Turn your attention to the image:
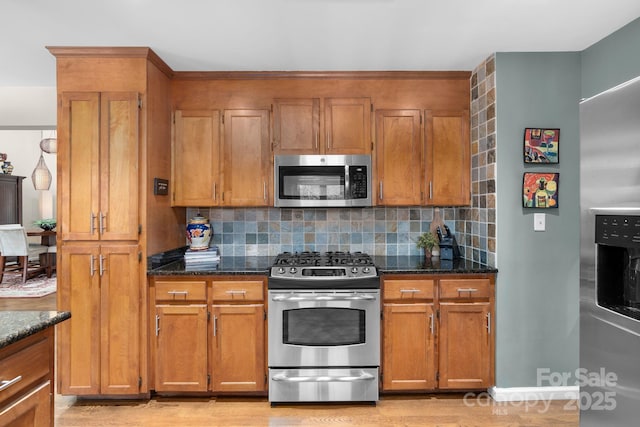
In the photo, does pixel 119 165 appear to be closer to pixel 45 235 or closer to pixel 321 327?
pixel 321 327

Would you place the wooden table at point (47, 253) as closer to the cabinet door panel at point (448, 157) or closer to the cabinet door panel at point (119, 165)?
the cabinet door panel at point (119, 165)

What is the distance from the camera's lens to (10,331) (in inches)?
47.1

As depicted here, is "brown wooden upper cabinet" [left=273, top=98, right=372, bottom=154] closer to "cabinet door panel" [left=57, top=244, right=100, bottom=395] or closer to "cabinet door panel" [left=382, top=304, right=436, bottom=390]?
"cabinet door panel" [left=382, top=304, right=436, bottom=390]

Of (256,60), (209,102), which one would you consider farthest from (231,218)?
(256,60)

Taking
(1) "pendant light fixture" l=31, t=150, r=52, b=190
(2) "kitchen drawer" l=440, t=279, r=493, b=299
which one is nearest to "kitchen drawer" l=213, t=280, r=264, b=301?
(2) "kitchen drawer" l=440, t=279, r=493, b=299

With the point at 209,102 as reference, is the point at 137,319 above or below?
below

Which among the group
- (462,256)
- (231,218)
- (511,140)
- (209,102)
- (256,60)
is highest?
(256,60)

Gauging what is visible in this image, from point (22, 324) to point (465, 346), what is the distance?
2.54 meters

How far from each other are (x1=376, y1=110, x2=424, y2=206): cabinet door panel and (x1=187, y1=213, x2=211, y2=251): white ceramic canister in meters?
1.45

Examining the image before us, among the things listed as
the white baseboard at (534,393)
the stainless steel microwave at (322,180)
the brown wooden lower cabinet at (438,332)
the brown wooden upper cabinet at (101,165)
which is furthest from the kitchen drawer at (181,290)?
the white baseboard at (534,393)

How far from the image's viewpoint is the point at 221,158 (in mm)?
3039

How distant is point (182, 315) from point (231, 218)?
39.2 inches

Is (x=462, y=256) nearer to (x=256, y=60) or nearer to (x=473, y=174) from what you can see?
(x=473, y=174)

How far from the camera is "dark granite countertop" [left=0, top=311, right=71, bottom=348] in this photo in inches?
45.9
